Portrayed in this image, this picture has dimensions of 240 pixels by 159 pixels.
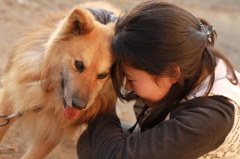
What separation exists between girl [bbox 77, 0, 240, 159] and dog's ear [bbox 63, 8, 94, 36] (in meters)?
0.20

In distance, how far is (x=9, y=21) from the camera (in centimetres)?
375

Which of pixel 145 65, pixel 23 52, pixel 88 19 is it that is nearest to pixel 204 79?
pixel 145 65

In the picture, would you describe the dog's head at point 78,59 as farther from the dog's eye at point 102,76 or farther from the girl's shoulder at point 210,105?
the girl's shoulder at point 210,105

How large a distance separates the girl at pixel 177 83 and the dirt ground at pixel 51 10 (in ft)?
1.03

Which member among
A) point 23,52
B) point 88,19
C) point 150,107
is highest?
point 88,19

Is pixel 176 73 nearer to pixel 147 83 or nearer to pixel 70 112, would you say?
pixel 147 83

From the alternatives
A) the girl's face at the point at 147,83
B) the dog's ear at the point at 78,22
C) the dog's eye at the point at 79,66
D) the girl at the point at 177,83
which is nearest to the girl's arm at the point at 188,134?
the girl at the point at 177,83

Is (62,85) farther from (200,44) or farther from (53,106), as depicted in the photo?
(200,44)

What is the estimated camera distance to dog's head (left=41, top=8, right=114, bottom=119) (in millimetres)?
1599

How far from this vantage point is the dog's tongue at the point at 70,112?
173 cm

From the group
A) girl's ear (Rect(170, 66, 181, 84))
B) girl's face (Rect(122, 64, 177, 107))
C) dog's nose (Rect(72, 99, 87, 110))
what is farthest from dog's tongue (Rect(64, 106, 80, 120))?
girl's ear (Rect(170, 66, 181, 84))

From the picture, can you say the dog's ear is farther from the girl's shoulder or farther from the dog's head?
the girl's shoulder

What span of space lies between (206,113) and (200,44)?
29cm

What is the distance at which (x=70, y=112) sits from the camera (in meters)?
1.73
